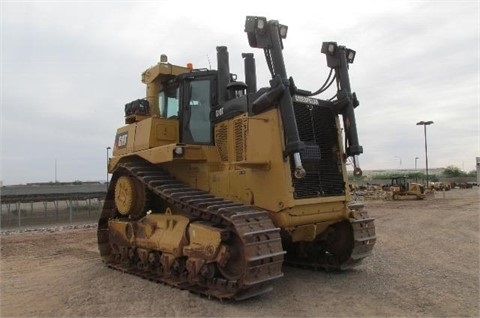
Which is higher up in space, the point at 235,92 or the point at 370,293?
the point at 235,92

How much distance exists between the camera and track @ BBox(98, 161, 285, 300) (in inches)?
245

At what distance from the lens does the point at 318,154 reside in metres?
7.76

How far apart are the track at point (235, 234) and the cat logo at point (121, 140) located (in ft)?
5.10

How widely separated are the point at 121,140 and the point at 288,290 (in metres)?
5.36

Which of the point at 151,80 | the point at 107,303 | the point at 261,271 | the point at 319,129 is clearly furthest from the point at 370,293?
the point at 151,80

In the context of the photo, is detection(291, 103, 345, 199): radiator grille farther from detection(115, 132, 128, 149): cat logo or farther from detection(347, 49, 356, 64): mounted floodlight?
detection(115, 132, 128, 149): cat logo

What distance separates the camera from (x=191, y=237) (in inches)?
292

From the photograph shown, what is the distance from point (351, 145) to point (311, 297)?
109 inches

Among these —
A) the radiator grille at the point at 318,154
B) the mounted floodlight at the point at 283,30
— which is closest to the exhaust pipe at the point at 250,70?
the radiator grille at the point at 318,154

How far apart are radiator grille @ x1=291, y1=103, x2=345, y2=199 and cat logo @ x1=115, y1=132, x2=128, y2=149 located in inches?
175

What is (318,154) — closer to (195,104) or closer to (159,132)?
(195,104)

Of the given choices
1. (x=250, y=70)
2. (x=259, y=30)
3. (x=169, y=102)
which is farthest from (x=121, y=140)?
(x=259, y=30)

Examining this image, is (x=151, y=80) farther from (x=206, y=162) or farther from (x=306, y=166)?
(x=306, y=166)

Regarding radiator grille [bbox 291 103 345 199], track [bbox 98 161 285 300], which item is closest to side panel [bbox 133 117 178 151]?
track [bbox 98 161 285 300]
